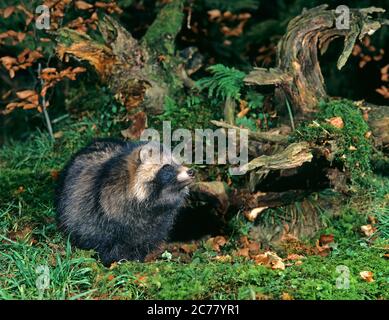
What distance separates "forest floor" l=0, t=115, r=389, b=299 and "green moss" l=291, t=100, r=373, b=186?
53cm

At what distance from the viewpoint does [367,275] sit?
5191 millimetres

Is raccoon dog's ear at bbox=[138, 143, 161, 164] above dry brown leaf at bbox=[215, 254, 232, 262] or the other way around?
above

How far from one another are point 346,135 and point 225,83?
1.68 metres

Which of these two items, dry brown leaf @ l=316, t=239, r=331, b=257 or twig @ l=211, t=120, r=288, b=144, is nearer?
twig @ l=211, t=120, r=288, b=144

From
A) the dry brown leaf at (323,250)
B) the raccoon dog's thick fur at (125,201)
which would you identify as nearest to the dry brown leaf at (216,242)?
the raccoon dog's thick fur at (125,201)

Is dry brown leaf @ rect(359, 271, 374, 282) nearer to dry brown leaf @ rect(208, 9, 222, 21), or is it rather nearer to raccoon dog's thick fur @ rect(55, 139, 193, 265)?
raccoon dog's thick fur @ rect(55, 139, 193, 265)

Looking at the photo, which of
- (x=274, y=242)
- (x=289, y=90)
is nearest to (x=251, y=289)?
(x=274, y=242)

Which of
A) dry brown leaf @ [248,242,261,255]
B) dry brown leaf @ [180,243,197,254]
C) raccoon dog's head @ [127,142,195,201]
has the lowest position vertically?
dry brown leaf @ [180,243,197,254]

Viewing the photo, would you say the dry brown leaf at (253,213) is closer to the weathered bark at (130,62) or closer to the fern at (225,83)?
the fern at (225,83)

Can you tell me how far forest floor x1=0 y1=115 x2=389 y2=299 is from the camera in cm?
477

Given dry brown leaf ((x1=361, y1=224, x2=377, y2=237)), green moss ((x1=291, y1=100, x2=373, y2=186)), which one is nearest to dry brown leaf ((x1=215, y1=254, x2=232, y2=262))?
green moss ((x1=291, y1=100, x2=373, y2=186))

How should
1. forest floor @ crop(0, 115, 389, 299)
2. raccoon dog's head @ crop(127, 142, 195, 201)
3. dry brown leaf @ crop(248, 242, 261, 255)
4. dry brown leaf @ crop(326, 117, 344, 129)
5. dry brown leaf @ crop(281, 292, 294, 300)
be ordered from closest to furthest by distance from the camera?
dry brown leaf @ crop(281, 292, 294, 300) < forest floor @ crop(0, 115, 389, 299) < raccoon dog's head @ crop(127, 142, 195, 201) < dry brown leaf @ crop(326, 117, 344, 129) < dry brown leaf @ crop(248, 242, 261, 255)

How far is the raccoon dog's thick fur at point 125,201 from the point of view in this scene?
5824mm
